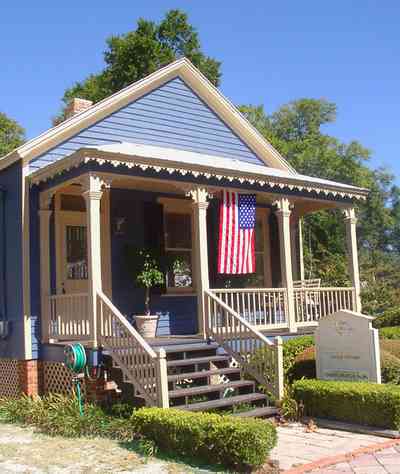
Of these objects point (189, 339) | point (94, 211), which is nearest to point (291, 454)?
point (189, 339)

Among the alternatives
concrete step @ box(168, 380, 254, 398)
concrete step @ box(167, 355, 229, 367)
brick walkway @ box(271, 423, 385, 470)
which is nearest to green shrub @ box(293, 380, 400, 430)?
brick walkway @ box(271, 423, 385, 470)

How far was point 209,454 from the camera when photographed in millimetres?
7074

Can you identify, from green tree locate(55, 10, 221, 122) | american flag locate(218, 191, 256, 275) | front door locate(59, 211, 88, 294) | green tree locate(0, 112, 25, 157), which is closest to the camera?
american flag locate(218, 191, 256, 275)

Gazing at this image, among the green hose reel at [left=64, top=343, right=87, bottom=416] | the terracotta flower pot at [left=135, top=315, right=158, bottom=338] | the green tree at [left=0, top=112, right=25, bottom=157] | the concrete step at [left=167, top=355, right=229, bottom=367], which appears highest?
the green tree at [left=0, top=112, right=25, bottom=157]

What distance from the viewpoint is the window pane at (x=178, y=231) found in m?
13.8

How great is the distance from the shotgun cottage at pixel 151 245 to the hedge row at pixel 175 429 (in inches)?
22.6

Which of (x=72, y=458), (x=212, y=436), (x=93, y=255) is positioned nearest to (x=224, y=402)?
(x=212, y=436)

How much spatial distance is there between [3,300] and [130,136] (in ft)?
14.3

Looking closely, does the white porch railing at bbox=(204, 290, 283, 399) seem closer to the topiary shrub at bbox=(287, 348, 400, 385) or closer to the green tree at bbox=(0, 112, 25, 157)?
the topiary shrub at bbox=(287, 348, 400, 385)

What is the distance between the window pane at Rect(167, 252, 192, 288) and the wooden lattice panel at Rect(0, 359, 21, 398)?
3754 millimetres

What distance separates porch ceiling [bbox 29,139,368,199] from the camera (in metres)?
9.99

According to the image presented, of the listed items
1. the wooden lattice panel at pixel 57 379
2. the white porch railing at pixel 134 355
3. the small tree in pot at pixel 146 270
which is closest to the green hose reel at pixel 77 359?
the white porch railing at pixel 134 355

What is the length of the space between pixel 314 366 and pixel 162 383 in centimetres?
354

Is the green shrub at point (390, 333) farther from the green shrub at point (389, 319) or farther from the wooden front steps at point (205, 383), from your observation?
the wooden front steps at point (205, 383)
